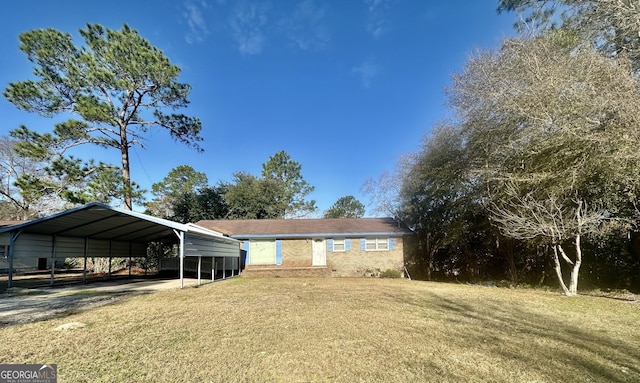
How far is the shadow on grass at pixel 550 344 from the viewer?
3.54 meters

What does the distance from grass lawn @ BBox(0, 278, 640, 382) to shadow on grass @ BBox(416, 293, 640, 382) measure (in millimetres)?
17

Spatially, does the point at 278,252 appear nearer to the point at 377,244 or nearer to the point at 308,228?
the point at 308,228

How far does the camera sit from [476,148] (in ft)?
40.7

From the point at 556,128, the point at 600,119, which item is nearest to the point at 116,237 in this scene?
the point at 556,128

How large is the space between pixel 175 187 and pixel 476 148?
2734 centimetres

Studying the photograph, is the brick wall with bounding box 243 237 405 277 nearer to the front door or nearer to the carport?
the front door

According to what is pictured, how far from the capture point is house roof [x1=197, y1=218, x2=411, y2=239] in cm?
1723

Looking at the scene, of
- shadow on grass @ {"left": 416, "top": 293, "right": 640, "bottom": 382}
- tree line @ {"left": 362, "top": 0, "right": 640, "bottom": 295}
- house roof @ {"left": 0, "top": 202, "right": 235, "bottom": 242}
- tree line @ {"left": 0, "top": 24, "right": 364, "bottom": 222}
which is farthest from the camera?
tree line @ {"left": 0, "top": 24, "right": 364, "bottom": 222}

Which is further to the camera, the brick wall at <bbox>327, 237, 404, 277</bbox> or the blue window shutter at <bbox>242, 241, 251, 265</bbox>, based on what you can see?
the blue window shutter at <bbox>242, 241, 251, 265</bbox>
